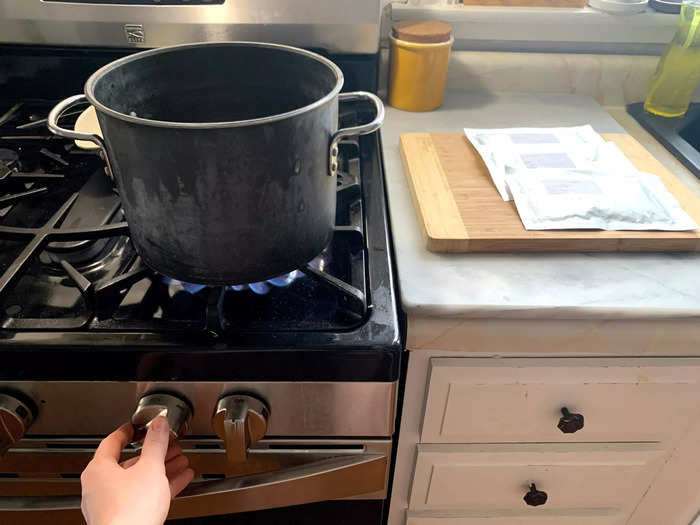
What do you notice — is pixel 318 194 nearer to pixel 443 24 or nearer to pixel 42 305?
pixel 42 305

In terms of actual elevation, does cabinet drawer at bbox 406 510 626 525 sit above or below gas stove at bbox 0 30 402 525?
below

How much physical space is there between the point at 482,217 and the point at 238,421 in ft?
1.16

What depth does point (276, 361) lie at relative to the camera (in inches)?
19.3

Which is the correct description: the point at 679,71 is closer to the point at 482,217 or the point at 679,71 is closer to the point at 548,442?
the point at 482,217

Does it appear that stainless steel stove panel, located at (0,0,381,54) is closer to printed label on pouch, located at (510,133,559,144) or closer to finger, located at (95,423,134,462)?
printed label on pouch, located at (510,133,559,144)

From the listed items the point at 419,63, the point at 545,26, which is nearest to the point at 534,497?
the point at 419,63

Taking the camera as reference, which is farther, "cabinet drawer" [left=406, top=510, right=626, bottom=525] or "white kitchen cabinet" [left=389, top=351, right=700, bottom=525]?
"cabinet drawer" [left=406, top=510, right=626, bottom=525]

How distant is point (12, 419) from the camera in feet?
1.62

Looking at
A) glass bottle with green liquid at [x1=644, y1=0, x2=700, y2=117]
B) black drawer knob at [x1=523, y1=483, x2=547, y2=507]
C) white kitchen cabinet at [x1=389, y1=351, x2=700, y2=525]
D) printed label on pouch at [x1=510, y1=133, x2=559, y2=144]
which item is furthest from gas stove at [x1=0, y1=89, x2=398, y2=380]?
glass bottle with green liquid at [x1=644, y1=0, x2=700, y2=117]

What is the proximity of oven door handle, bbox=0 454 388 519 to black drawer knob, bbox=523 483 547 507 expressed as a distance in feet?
0.75

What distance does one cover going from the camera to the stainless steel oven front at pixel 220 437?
508mm

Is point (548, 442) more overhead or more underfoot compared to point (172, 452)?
more underfoot

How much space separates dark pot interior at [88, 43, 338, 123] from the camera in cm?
50

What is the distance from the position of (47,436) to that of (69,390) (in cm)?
9
